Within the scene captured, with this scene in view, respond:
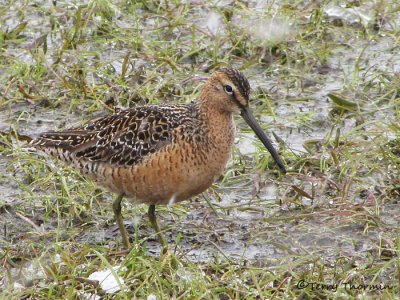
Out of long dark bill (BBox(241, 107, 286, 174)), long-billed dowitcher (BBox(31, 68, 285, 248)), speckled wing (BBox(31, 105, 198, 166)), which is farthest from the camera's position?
long dark bill (BBox(241, 107, 286, 174))

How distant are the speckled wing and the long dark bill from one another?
1.00 ft

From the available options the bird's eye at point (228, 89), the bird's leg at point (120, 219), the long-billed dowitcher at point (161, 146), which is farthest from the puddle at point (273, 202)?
the bird's eye at point (228, 89)

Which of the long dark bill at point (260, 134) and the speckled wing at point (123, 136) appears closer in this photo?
the speckled wing at point (123, 136)

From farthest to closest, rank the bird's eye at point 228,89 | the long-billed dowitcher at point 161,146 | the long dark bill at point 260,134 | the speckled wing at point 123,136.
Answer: the long dark bill at point 260,134, the bird's eye at point 228,89, the speckled wing at point 123,136, the long-billed dowitcher at point 161,146

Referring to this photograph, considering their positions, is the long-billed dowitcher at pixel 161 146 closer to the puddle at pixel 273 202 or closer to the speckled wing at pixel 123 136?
the speckled wing at pixel 123 136

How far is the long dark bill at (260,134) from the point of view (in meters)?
6.04

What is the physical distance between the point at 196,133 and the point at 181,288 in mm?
952

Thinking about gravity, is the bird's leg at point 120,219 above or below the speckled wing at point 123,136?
below

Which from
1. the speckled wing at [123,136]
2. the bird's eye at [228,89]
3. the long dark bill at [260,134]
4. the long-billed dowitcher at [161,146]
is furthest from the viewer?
the long dark bill at [260,134]

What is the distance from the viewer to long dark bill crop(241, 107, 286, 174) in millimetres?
6043

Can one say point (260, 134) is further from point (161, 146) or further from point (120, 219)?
point (120, 219)

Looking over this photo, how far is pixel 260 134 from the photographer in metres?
6.14

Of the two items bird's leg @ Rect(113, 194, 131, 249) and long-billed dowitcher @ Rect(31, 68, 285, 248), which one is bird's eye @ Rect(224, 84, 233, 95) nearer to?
long-billed dowitcher @ Rect(31, 68, 285, 248)

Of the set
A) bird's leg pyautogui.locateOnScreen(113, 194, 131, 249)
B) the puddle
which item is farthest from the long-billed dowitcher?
the puddle
